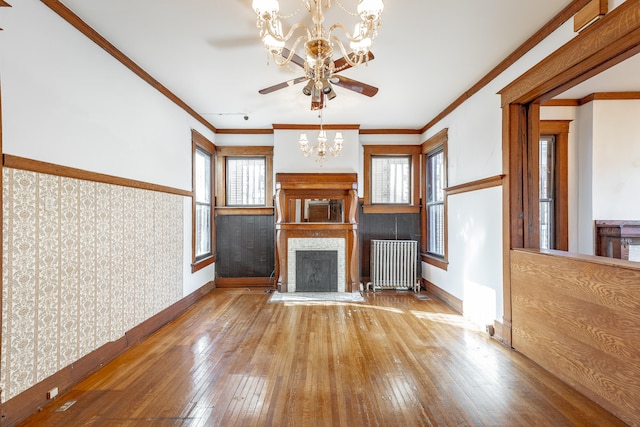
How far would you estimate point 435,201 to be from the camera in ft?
16.4

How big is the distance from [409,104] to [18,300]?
14.3 feet

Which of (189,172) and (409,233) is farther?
(409,233)

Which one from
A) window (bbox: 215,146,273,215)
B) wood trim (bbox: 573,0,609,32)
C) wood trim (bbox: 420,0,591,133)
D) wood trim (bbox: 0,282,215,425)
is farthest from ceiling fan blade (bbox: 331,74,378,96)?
wood trim (bbox: 0,282,215,425)

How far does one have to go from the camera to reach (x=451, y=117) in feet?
13.8

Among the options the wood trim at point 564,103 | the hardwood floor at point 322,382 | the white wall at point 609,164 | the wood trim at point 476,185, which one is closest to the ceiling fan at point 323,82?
the wood trim at point 476,185

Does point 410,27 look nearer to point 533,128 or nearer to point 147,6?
point 533,128

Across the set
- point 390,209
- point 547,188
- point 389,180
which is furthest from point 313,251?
point 547,188

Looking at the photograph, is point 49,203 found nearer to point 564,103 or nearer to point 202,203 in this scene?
point 202,203

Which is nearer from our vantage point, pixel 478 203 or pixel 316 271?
pixel 478 203

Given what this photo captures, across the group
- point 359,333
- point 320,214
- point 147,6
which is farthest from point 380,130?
point 147,6

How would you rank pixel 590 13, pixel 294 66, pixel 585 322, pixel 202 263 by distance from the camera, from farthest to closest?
pixel 202 263
pixel 294 66
pixel 585 322
pixel 590 13

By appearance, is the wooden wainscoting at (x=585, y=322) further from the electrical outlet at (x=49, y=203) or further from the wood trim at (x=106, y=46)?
the wood trim at (x=106, y=46)

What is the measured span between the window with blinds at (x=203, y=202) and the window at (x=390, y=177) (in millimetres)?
2794

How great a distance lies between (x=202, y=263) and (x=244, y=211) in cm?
117
